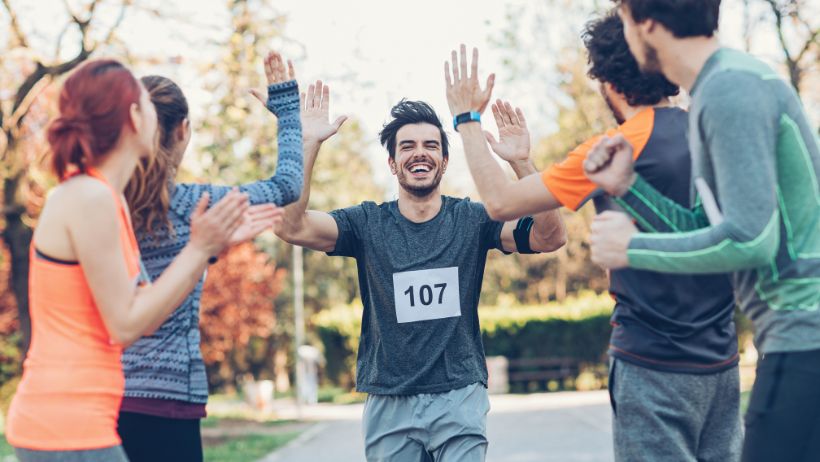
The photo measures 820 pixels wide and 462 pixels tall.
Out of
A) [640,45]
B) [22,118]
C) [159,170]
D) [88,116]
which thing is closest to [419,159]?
[159,170]

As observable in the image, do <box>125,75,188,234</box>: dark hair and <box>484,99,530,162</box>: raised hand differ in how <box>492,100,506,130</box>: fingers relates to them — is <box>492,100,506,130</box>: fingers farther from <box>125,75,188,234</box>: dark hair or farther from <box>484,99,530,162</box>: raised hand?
<box>125,75,188,234</box>: dark hair

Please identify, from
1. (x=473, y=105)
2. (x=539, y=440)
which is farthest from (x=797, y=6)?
(x=473, y=105)

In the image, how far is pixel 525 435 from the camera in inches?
573

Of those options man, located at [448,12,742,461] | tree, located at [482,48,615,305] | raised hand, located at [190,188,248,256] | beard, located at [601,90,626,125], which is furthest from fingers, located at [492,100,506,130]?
tree, located at [482,48,615,305]

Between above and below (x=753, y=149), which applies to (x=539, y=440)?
below

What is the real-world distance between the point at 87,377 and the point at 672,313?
68.5 inches

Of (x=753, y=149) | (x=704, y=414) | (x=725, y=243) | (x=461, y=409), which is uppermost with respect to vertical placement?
(x=753, y=149)

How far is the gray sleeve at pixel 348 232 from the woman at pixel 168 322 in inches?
56.7

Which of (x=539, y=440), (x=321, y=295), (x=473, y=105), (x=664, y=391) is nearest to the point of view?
(x=664, y=391)

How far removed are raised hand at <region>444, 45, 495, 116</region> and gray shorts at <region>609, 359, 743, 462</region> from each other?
1.06 metres

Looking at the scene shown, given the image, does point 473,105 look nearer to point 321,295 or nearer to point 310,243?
point 310,243

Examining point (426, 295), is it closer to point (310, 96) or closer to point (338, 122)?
point (338, 122)

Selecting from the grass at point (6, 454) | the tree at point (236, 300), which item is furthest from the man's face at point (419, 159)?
the tree at point (236, 300)

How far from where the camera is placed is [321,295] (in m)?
39.2
